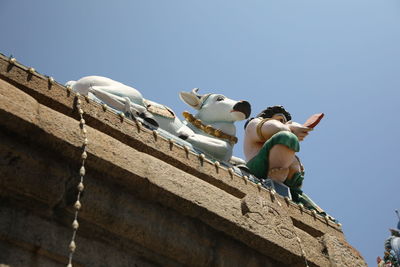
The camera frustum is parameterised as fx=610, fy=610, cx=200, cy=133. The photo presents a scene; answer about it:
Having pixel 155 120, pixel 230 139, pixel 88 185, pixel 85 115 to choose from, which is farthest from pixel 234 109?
pixel 88 185

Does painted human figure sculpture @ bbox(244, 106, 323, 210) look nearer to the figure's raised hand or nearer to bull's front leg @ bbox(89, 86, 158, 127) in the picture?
the figure's raised hand

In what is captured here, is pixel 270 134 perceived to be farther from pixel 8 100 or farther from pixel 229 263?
pixel 8 100

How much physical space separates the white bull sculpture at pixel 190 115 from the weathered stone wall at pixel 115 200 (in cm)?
104

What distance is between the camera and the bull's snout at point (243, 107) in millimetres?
8820

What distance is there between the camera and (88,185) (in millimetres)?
5023

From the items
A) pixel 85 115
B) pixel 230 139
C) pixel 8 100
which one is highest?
pixel 230 139

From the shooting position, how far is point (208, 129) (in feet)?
27.4

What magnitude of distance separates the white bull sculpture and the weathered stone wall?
1.04 metres

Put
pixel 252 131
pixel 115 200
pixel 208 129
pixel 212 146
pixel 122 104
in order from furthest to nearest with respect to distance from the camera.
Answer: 1. pixel 252 131
2. pixel 208 129
3. pixel 212 146
4. pixel 122 104
5. pixel 115 200

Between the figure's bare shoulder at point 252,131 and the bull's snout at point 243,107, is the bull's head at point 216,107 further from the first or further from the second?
the figure's bare shoulder at point 252,131

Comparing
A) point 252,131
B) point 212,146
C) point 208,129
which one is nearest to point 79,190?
point 212,146

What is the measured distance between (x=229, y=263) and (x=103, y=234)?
1221mm

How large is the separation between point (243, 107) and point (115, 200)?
410cm

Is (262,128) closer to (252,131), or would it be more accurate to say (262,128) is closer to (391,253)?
(252,131)
